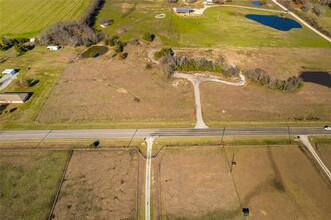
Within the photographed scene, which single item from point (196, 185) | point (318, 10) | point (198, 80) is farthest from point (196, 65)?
point (318, 10)


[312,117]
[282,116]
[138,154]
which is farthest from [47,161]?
[312,117]

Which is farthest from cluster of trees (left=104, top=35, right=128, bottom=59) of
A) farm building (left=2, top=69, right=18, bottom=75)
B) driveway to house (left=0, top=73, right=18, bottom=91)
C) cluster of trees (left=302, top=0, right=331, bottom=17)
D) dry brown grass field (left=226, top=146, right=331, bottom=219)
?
cluster of trees (left=302, top=0, right=331, bottom=17)

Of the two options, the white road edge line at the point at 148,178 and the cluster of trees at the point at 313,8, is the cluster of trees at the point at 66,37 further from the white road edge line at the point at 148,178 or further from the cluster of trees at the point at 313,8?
the cluster of trees at the point at 313,8

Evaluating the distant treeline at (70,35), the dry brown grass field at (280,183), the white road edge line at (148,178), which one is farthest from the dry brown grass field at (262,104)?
the distant treeline at (70,35)

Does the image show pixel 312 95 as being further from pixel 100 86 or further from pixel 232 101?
pixel 100 86

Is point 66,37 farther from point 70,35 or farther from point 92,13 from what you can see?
point 92,13
